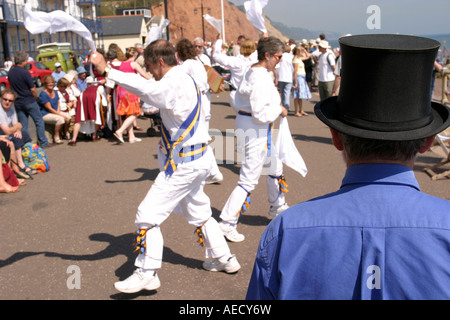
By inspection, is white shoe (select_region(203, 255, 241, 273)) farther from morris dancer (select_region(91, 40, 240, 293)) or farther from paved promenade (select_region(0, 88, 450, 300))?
morris dancer (select_region(91, 40, 240, 293))

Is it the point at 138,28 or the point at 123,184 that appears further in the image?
the point at 138,28

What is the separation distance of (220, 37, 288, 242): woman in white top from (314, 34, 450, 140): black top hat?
3387mm

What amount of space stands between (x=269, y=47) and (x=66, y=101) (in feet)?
25.0

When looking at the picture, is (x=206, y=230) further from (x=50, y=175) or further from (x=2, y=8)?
(x=2, y=8)

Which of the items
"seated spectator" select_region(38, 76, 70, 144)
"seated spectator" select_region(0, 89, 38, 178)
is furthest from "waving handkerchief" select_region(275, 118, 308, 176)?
"seated spectator" select_region(38, 76, 70, 144)

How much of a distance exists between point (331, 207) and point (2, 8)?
3601cm

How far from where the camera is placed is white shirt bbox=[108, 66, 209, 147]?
3420 millimetres

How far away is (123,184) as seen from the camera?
24.2 feet

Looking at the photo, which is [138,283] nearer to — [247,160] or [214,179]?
[247,160]

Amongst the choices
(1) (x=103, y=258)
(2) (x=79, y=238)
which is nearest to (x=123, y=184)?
(2) (x=79, y=238)

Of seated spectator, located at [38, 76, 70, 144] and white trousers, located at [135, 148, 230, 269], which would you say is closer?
white trousers, located at [135, 148, 230, 269]

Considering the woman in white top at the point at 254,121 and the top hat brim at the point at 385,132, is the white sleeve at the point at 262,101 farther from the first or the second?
the top hat brim at the point at 385,132

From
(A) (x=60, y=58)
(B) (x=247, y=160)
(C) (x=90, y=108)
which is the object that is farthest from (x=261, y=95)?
(A) (x=60, y=58)
